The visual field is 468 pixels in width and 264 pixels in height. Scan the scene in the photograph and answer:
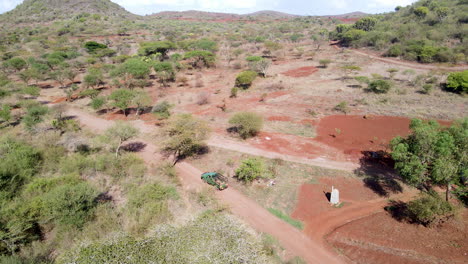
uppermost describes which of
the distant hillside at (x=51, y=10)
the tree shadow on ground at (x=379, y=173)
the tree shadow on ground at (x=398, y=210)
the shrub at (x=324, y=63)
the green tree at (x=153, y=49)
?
the distant hillside at (x=51, y=10)

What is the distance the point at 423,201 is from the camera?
45.0ft

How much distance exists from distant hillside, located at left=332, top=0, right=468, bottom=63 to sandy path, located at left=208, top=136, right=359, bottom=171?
53011mm


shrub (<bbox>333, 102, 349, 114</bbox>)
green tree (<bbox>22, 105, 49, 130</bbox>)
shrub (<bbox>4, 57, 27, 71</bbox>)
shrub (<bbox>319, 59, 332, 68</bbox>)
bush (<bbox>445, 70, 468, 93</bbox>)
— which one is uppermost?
shrub (<bbox>4, 57, 27, 71</bbox>)

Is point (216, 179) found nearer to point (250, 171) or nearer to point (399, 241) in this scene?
point (250, 171)

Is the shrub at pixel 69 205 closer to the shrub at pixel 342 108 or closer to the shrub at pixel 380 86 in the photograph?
the shrub at pixel 342 108

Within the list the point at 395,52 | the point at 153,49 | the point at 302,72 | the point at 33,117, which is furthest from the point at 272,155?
the point at 395,52

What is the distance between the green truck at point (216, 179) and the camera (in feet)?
58.6

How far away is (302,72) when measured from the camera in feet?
171

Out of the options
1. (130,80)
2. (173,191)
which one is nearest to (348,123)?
(173,191)

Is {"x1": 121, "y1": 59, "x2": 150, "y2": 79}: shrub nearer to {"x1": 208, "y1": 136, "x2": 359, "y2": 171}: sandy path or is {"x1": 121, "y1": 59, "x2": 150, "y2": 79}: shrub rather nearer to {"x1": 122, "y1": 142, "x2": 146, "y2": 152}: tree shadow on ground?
{"x1": 122, "y1": 142, "x2": 146, "y2": 152}: tree shadow on ground

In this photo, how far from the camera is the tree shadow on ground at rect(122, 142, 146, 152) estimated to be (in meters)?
23.7

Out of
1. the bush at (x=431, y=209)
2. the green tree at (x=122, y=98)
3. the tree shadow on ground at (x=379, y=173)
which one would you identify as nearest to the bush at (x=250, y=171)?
the tree shadow on ground at (x=379, y=173)

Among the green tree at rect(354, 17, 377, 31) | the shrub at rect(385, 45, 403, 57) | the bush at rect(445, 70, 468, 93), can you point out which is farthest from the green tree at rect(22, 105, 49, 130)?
the green tree at rect(354, 17, 377, 31)

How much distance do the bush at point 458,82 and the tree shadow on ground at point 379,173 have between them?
2653cm
